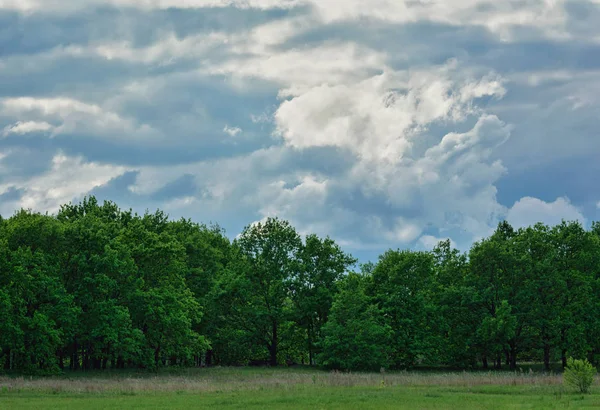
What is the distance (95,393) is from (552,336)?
190 ft

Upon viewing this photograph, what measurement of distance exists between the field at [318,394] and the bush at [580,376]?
811 millimetres

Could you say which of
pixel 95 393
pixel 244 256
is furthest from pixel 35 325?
pixel 244 256

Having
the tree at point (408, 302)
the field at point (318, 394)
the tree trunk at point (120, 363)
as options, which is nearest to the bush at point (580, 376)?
the field at point (318, 394)

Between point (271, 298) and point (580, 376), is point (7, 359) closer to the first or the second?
point (271, 298)

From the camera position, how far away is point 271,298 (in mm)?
92125

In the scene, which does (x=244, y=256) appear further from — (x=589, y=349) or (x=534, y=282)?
(x=589, y=349)

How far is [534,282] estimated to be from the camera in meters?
85.6

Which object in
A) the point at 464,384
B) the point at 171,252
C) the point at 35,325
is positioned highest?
the point at 171,252

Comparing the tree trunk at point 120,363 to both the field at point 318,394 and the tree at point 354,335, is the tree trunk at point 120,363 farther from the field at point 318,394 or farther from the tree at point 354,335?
the tree at point 354,335

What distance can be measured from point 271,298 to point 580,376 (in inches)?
2088

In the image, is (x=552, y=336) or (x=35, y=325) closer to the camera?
(x=35, y=325)

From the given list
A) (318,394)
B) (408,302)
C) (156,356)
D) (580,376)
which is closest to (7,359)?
(156,356)

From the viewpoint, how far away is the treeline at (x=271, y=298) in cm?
7025

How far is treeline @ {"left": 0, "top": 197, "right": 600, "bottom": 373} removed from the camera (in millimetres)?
70250
